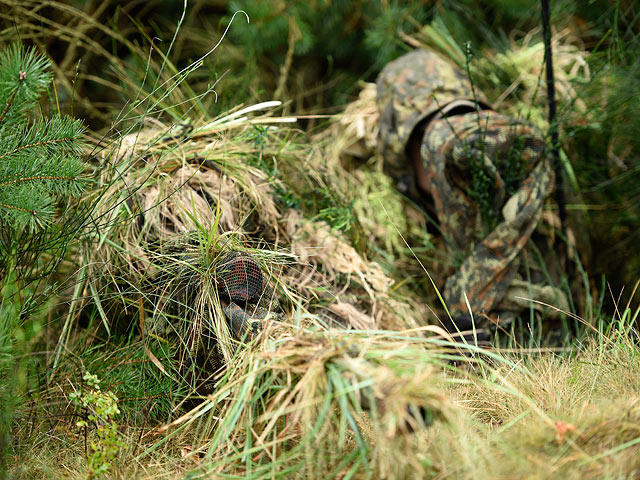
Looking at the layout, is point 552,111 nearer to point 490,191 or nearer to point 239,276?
point 490,191

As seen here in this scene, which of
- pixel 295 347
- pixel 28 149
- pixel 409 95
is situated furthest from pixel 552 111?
pixel 28 149

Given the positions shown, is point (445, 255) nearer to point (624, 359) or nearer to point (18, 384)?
point (624, 359)

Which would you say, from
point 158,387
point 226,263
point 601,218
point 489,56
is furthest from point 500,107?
point 158,387

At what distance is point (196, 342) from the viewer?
47.1 inches

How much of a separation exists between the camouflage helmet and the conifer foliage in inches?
43.0

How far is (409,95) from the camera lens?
192cm

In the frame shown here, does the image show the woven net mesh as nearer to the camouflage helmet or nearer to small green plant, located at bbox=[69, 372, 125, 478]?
small green plant, located at bbox=[69, 372, 125, 478]

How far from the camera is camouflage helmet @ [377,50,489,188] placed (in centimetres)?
187

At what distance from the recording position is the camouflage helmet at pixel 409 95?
6.12ft

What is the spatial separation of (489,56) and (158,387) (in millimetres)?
1783

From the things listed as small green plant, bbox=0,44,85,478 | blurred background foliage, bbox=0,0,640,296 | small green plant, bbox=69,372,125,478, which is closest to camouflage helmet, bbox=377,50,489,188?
blurred background foliage, bbox=0,0,640,296

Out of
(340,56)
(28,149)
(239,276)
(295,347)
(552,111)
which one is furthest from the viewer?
(340,56)

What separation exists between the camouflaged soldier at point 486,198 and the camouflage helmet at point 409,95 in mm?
18

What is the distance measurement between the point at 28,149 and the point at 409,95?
1224mm
